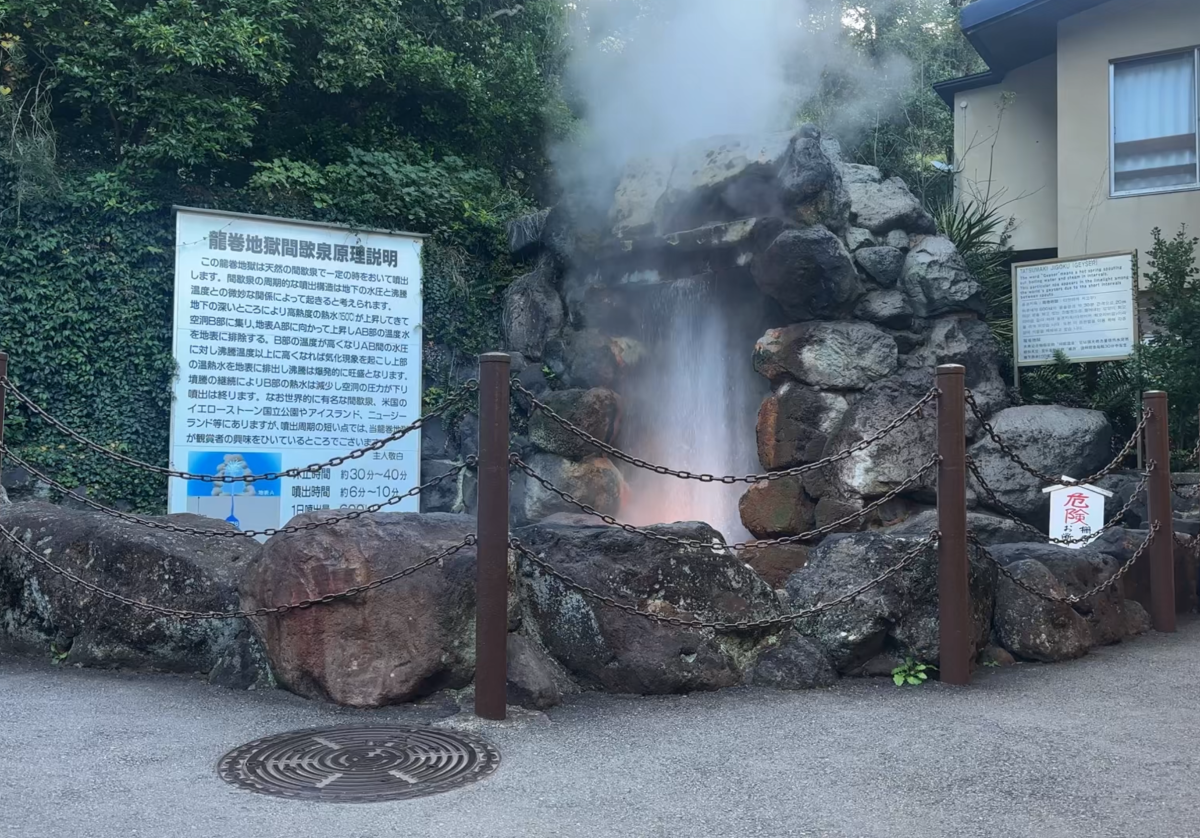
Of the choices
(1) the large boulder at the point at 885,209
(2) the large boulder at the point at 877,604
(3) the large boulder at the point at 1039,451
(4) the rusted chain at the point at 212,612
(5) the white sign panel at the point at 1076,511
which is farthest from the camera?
(1) the large boulder at the point at 885,209

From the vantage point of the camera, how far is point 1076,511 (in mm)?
7473

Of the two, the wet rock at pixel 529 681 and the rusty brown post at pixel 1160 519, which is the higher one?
the rusty brown post at pixel 1160 519

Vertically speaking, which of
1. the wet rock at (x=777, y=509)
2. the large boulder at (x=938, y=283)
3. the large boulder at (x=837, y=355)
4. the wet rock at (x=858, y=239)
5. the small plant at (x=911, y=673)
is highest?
the wet rock at (x=858, y=239)

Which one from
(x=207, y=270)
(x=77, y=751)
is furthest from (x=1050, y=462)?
(x=207, y=270)

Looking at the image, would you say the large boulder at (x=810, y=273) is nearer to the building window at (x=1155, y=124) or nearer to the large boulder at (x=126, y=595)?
the large boulder at (x=126, y=595)

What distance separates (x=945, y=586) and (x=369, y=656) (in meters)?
2.58

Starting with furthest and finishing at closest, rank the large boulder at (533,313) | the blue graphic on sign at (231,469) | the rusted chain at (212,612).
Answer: the large boulder at (533,313)
the blue graphic on sign at (231,469)
the rusted chain at (212,612)

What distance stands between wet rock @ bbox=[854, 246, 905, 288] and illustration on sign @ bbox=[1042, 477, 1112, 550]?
2.27 metres

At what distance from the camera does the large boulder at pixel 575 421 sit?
384 inches

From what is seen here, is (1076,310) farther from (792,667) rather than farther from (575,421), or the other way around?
(792,667)

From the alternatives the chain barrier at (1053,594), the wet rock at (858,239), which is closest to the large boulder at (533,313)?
the wet rock at (858,239)

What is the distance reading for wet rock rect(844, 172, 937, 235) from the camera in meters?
9.15

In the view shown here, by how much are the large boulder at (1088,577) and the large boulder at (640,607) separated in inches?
66.9

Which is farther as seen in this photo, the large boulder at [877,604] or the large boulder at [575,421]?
the large boulder at [575,421]
